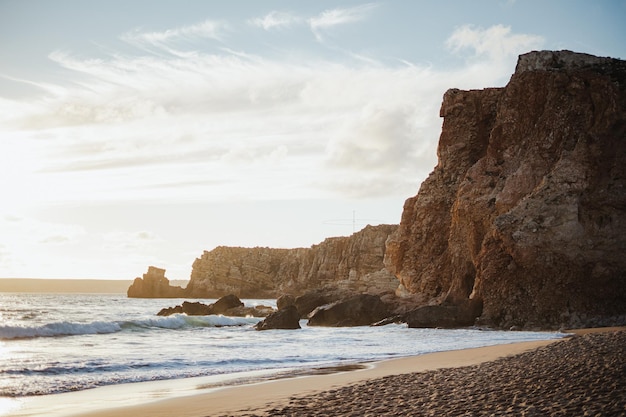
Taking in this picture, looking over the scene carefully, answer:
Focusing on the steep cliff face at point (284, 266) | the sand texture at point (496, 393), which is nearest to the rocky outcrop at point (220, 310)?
the steep cliff face at point (284, 266)

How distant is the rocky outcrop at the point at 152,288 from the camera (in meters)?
136

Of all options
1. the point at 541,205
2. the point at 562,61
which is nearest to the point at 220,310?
the point at 541,205

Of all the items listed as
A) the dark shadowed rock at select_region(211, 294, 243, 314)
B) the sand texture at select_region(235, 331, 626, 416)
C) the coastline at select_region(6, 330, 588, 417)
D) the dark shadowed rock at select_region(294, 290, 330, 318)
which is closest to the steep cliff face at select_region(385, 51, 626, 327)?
the dark shadowed rock at select_region(294, 290, 330, 318)

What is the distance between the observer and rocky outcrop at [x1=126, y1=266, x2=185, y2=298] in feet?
445

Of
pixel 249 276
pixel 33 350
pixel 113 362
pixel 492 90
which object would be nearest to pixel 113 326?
pixel 33 350

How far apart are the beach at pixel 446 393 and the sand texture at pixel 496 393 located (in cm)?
1

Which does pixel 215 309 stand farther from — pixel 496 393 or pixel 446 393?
pixel 496 393

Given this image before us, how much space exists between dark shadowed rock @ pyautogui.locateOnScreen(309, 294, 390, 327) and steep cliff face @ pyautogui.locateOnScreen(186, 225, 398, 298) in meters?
55.0

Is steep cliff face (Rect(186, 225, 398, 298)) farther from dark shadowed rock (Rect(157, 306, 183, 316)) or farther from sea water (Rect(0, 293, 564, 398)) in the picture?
sea water (Rect(0, 293, 564, 398))

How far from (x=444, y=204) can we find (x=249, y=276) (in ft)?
294

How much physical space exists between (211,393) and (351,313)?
31159mm

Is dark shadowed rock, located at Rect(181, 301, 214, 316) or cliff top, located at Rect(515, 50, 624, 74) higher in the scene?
cliff top, located at Rect(515, 50, 624, 74)

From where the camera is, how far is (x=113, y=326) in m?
37.5

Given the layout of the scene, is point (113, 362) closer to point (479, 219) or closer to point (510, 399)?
point (510, 399)
